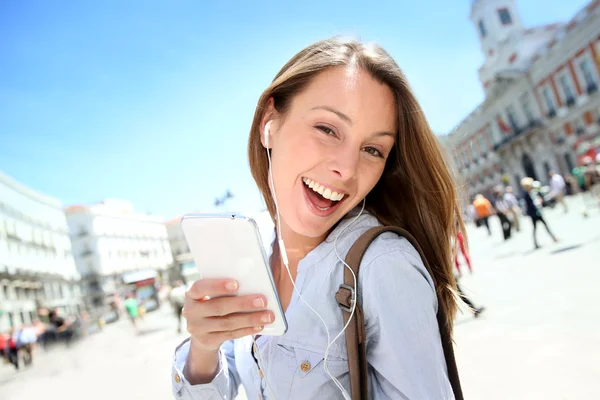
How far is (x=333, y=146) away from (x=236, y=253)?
0.43 meters

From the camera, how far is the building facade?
23.9m

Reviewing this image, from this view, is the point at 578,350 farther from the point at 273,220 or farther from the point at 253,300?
the point at 253,300

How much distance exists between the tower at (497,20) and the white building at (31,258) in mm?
42887

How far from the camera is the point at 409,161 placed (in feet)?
4.11

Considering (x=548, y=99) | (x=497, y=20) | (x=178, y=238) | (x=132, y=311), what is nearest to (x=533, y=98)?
(x=548, y=99)

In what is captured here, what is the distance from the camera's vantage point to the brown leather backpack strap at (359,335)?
844 mm

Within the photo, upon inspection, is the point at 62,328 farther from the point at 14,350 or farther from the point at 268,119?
the point at 268,119

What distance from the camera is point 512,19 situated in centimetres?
4084

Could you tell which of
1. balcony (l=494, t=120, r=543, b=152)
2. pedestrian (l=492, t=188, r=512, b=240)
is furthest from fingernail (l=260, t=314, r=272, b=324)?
balcony (l=494, t=120, r=543, b=152)

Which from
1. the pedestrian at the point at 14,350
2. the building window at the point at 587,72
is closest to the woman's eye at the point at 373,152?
the pedestrian at the point at 14,350

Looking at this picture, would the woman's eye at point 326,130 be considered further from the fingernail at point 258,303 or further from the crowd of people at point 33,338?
the crowd of people at point 33,338

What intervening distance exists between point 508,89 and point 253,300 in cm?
3718

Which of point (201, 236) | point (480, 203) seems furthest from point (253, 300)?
point (480, 203)

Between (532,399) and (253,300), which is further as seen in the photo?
(532,399)
